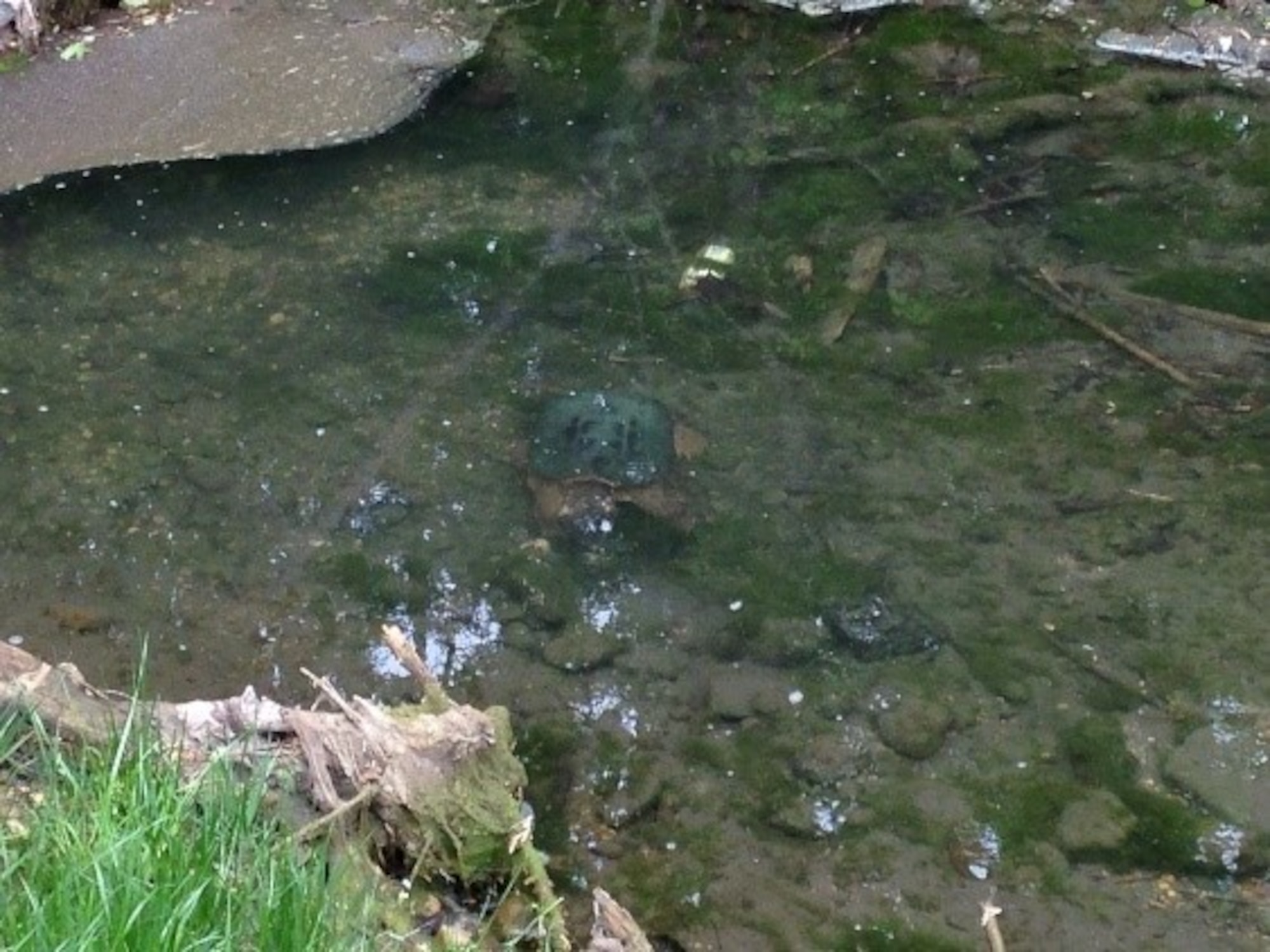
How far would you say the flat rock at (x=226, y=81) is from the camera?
530 cm

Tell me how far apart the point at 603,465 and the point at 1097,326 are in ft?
5.57

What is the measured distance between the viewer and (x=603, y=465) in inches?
Result: 153

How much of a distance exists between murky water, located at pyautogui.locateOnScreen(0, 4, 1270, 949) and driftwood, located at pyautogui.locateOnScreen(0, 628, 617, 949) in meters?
0.48

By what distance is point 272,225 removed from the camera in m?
4.92

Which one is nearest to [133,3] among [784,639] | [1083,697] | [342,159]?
[342,159]

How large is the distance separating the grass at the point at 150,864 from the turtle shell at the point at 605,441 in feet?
6.38

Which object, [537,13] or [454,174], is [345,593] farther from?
[537,13]

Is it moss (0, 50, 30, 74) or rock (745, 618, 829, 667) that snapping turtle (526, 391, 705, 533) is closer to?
Answer: rock (745, 618, 829, 667)

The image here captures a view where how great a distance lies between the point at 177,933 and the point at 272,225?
367cm

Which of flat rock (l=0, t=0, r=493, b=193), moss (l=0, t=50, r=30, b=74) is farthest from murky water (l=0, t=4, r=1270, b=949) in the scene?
moss (l=0, t=50, r=30, b=74)

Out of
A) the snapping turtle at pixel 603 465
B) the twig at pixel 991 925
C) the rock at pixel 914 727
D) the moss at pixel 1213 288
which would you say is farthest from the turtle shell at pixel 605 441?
the moss at pixel 1213 288

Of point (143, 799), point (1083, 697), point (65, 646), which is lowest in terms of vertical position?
point (1083, 697)

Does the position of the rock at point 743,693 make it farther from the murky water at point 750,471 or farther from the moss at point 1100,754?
the moss at point 1100,754

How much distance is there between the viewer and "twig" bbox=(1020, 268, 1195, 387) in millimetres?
4301
